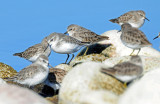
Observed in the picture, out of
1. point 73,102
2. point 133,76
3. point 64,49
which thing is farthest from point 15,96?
point 64,49

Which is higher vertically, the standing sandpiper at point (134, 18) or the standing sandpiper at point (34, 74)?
the standing sandpiper at point (134, 18)

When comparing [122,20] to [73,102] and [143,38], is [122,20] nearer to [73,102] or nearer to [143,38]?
[143,38]

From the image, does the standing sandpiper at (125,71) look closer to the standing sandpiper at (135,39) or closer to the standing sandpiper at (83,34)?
the standing sandpiper at (135,39)

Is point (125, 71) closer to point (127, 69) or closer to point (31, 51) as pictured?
point (127, 69)

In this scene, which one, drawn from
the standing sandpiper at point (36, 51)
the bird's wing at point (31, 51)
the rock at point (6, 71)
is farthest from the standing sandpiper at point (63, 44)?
the rock at point (6, 71)

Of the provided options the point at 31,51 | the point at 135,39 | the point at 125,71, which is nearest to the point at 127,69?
the point at 125,71

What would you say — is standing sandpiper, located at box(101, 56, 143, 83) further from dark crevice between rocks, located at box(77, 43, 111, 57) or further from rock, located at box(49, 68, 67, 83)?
dark crevice between rocks, located at box(77, 43, 111, 57)

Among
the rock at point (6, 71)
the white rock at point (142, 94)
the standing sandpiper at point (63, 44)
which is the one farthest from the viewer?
the rock at point (6, 71)
